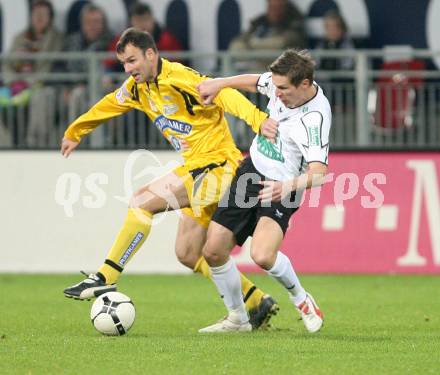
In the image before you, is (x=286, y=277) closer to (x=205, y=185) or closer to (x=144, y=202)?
(x=205, y=185)

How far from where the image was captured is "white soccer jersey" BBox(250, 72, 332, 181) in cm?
880

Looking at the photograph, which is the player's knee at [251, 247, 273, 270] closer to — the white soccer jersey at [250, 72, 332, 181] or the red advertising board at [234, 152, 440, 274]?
the white soccer jersey at [250, 72, 332, 181]

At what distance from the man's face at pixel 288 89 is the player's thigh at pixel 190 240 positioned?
4.66ft

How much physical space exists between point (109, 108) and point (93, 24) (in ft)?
21.2

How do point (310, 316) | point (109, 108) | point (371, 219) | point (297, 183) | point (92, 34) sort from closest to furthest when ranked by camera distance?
1. point (297, 183)
2. point (310, 316)
3. point (109, 108)
4. point (371, 219)
5. point (92, 34)

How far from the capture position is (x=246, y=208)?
9398mm

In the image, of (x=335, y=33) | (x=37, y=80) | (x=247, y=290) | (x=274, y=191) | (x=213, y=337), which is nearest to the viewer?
(x=274, y=191)

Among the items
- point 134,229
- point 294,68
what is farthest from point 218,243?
point 294,68

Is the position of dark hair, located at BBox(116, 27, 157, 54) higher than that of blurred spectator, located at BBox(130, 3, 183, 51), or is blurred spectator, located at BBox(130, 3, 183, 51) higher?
dark hair, located at BBox(116, 27, 157, 54)

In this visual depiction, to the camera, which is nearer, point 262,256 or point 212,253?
point 262,256

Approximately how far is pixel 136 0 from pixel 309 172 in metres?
9.15

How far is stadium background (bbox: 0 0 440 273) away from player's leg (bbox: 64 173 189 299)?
5370 mm

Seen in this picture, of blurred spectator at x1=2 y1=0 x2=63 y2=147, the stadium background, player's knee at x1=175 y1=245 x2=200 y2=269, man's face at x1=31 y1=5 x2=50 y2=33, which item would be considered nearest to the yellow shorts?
player's knee at x1=175 y1=245 x2=200 y2=269

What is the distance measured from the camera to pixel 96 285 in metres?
9.24
